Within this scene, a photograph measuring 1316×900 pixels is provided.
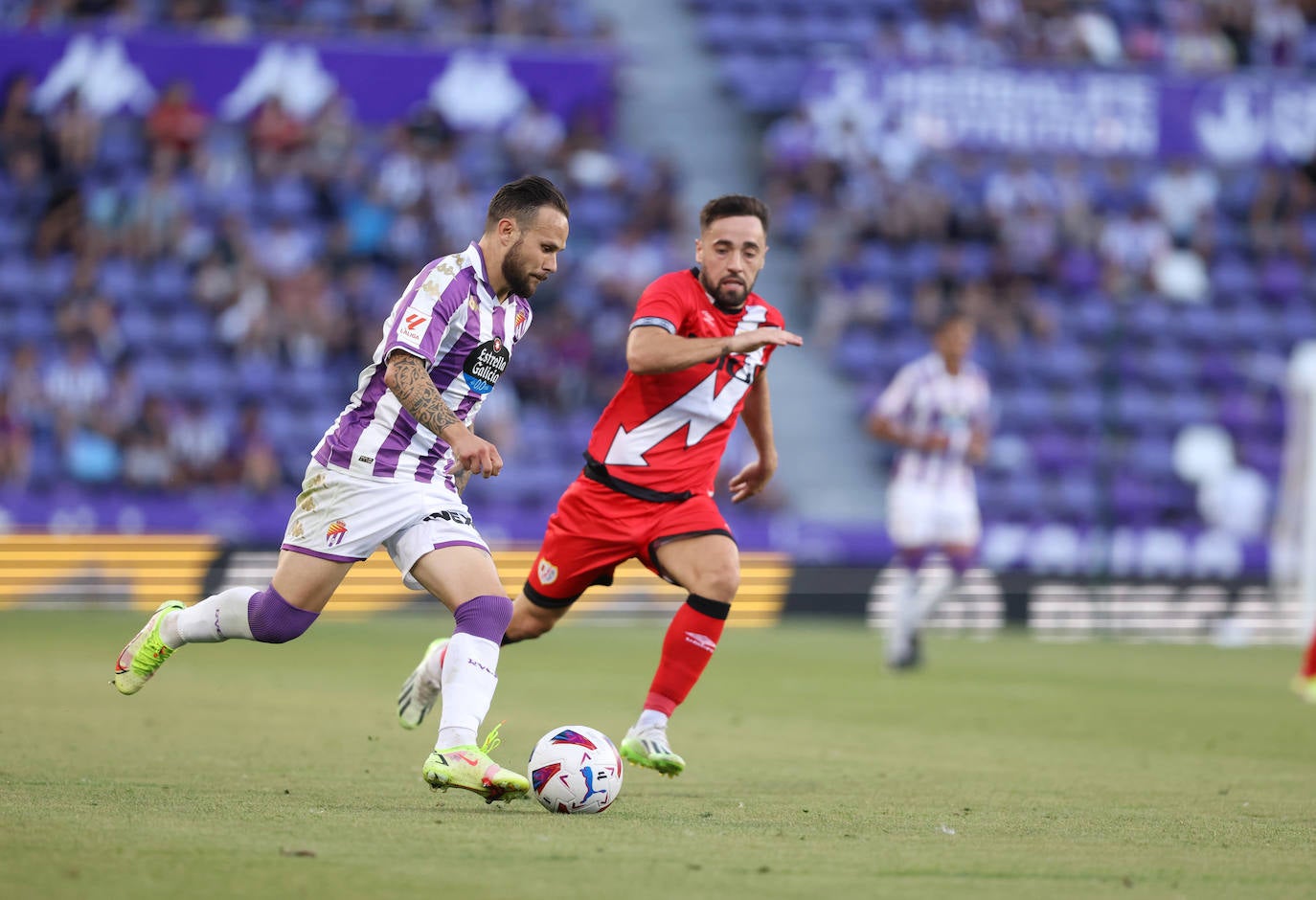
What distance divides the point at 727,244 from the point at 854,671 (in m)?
6.54

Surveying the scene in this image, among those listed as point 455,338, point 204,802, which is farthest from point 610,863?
point 455,338

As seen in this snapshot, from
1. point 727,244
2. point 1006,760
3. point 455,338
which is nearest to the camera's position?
point 455,338

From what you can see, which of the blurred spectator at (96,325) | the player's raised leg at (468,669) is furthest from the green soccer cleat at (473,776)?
the blurred spectator at (96,325)

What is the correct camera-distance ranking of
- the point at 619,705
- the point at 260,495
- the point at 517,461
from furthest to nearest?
the point at 517,461 < the point at 260,495 < the point at 619,705

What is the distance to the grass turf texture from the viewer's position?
4992 millimetres

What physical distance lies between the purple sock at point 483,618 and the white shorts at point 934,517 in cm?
820

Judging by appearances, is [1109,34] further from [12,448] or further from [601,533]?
[601,533]

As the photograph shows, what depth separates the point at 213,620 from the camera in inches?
279

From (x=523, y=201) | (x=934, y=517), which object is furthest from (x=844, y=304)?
(x=523, y=201)

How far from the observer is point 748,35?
24.4m

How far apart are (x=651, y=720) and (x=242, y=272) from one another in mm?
13122

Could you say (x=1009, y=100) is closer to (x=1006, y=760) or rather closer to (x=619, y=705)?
(x=619, y=705)

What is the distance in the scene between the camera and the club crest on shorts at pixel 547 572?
8.07 meters

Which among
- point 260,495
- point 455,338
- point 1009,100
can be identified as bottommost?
point 455,338
